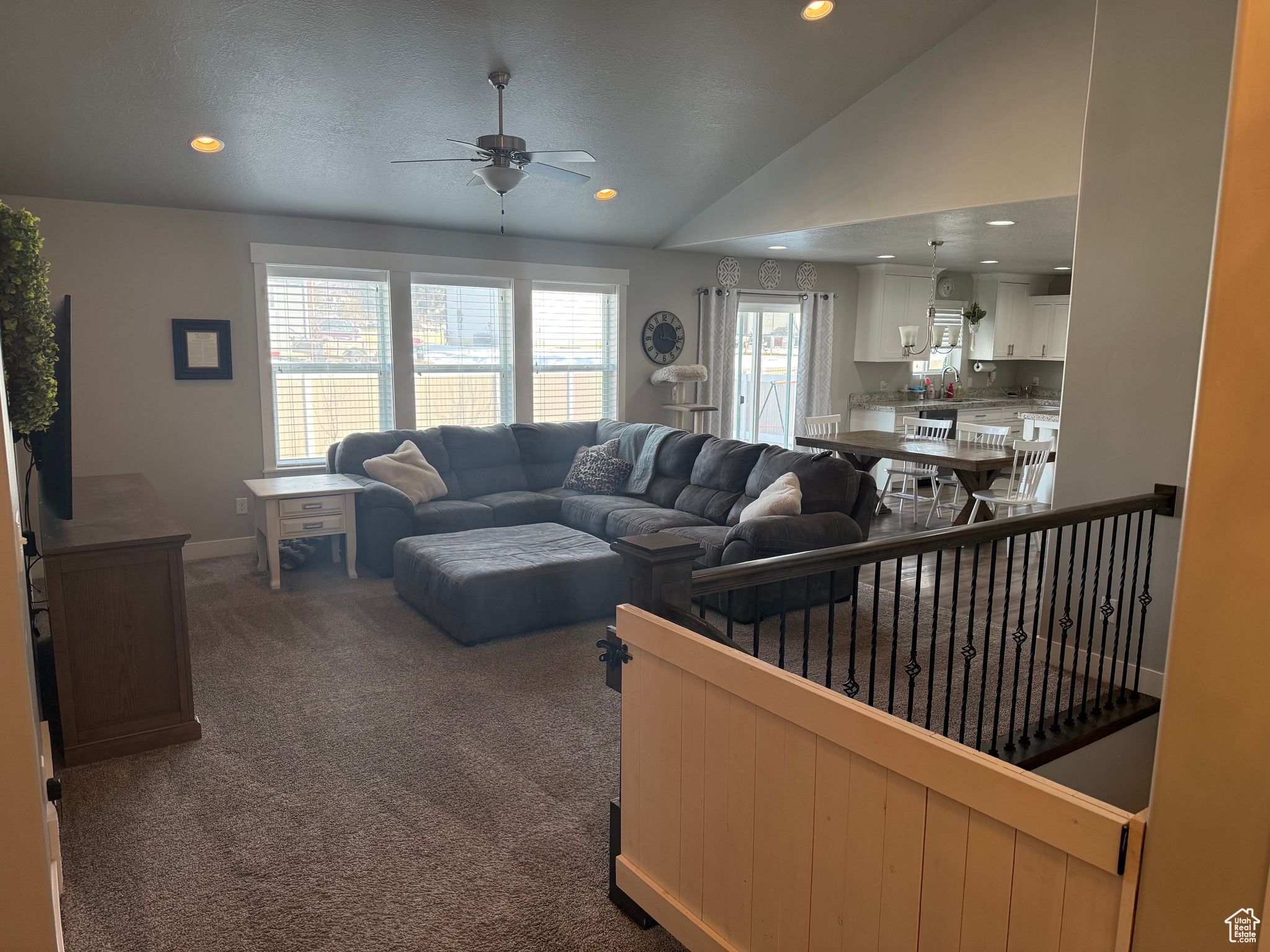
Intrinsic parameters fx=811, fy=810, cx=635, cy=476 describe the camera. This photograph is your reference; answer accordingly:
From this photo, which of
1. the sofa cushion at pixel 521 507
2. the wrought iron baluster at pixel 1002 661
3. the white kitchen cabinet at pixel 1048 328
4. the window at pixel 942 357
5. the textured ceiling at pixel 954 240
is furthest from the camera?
the white kitchen cabinet at pixel 1048 328

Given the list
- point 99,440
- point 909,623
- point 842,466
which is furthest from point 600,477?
point 99,440

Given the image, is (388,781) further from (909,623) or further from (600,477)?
(600,477)

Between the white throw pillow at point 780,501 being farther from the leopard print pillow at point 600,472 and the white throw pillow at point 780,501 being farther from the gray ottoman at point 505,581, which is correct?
the leopard print pillow at point 600,472

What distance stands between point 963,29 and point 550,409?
13.9ft

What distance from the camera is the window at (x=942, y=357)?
382 inches

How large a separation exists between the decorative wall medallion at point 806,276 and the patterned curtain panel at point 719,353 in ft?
2.59

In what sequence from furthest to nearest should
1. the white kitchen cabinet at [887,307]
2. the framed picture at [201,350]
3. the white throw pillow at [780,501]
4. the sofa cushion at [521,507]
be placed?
the white kitchen cabinet at [887,307] < the sofa cushion at [521,507] < the framed picture at [201,350] < the white throw pillow at [780,501]

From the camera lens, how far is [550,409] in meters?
7.34

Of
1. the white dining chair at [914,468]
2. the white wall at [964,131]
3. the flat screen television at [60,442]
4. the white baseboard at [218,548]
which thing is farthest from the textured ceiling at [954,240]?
the flat screen television at [60,442]

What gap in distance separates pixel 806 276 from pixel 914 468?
2369mm

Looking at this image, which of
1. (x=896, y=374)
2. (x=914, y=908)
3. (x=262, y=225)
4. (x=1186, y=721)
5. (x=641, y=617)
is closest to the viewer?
(x=1186, y=721)

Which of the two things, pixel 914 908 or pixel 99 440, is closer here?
pixel 914 908

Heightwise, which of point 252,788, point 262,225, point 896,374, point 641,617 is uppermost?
point 262,225

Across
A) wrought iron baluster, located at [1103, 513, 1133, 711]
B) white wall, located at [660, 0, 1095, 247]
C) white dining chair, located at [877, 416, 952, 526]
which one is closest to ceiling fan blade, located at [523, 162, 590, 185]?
white wall, located at [660, 0, 1095, 247]
